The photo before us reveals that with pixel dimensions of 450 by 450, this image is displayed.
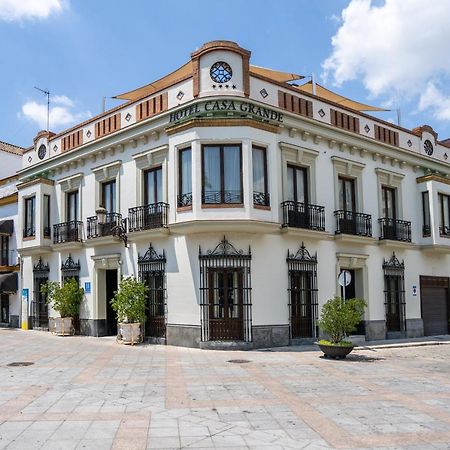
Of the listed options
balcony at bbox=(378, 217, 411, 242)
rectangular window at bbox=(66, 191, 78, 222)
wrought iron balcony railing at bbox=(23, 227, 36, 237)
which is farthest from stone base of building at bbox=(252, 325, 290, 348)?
wrought iron balcony railing at bbox=(23, 227, 36, 237)

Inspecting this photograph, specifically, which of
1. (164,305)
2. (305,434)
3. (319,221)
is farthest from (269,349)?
(305,434)

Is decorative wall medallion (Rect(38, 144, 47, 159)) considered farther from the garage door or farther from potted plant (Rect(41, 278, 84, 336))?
the garage door

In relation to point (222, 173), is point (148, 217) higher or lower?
lower

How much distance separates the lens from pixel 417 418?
7.87m

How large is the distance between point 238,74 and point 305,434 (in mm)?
12668

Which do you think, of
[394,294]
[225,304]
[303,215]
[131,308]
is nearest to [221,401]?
[225,304]

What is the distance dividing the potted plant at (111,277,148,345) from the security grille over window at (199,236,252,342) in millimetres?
2454

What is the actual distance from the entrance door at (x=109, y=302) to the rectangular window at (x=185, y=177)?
5.81 meters

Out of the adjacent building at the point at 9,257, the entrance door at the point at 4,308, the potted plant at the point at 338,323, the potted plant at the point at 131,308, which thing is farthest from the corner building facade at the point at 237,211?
the entrance door at the point at 4,308

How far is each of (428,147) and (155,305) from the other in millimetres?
14783

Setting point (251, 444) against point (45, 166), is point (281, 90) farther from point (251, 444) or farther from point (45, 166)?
point (251, 444)

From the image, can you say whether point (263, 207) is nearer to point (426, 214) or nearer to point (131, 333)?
point (131, 333)

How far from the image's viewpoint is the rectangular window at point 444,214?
23703 millimetres

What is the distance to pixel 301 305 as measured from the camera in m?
18.3
